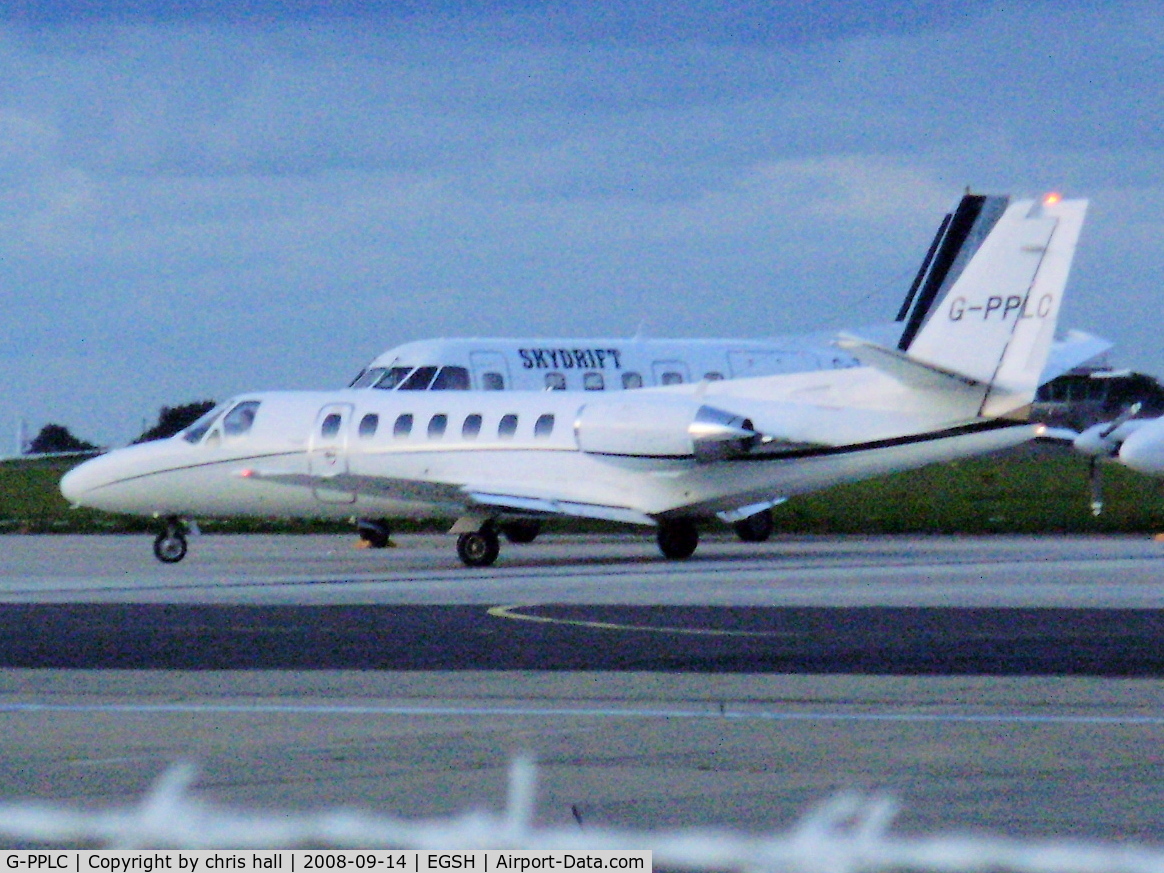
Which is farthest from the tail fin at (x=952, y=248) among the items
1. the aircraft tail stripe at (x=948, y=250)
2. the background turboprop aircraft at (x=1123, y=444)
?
the background turboprop aircraft at (x=1123, y=444)

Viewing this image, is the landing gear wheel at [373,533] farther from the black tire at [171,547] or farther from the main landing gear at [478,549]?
the main landing gear at [478,549]

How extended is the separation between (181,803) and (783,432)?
21.2 m

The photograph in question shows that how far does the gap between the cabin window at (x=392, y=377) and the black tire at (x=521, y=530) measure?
6260mm

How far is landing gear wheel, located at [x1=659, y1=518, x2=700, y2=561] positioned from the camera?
103 ft

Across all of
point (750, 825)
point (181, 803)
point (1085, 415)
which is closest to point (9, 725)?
point (181, 803)

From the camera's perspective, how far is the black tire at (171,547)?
31250mm

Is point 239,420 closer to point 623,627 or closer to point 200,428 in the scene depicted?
point 200,428

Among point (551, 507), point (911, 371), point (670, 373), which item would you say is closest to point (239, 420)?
Answer: point (551, 507)

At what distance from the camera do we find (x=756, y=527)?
36188 mm

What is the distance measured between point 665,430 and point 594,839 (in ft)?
70.9

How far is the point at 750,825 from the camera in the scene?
28.3ft

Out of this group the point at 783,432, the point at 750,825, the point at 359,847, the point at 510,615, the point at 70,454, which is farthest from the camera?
the point at 70,454

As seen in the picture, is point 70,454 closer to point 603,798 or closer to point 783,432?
point 783,432
